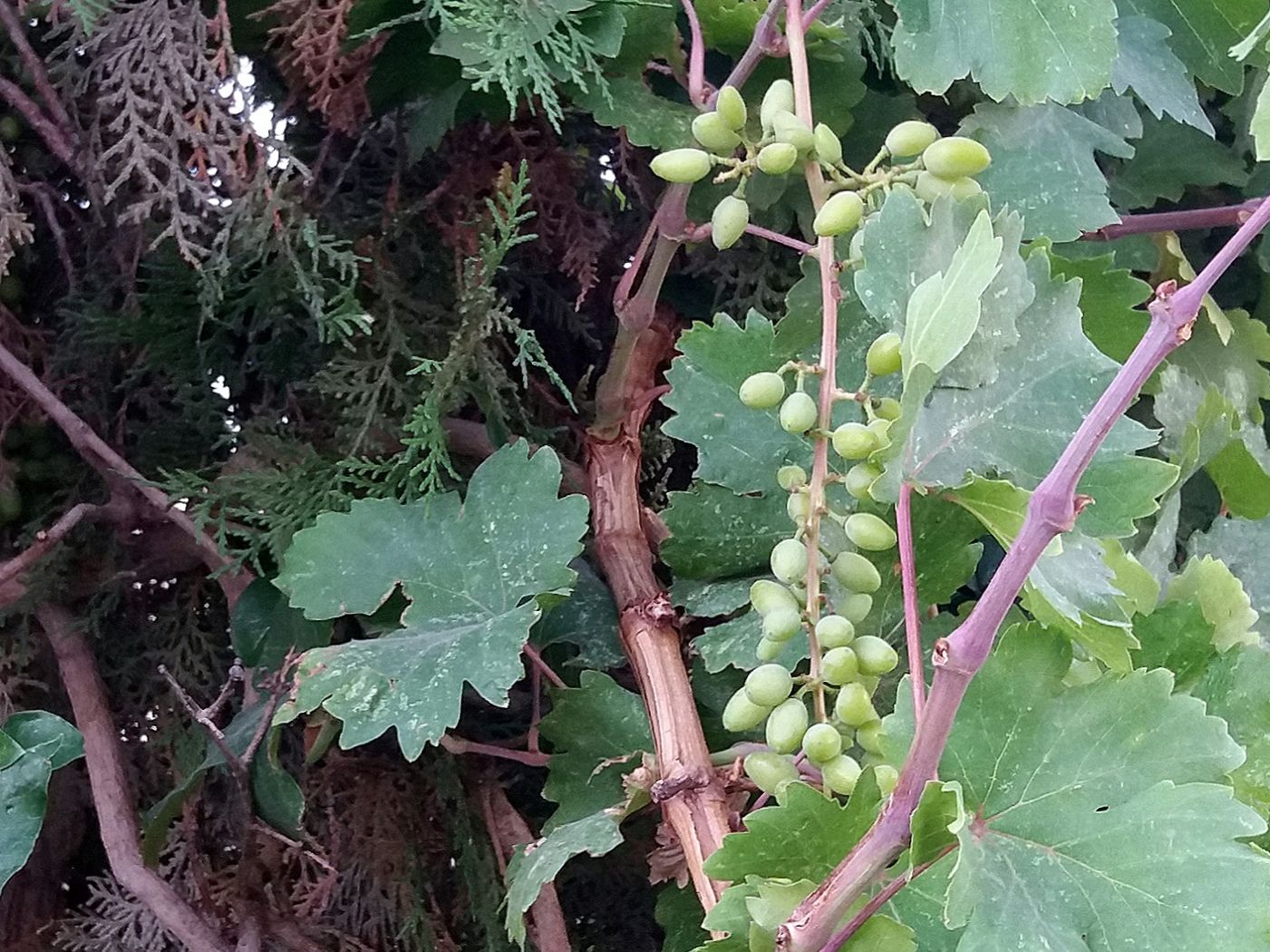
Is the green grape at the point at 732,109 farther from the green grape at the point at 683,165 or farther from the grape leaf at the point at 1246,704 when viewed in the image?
the grape leaf at the point at 1246,704

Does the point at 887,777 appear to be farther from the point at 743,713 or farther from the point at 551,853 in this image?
the point at 551,853

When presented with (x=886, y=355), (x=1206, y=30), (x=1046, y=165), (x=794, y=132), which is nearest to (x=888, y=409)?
(x=886, y=355)

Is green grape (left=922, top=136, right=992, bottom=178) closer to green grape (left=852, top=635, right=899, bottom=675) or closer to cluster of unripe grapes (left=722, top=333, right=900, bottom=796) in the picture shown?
cluster of unripe grapes (left=722, top=333, right=900, bottom=796)

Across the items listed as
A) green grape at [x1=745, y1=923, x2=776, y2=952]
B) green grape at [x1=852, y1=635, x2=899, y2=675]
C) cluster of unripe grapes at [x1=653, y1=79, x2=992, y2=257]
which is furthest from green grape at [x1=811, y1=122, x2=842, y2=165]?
green grape at [x1=745, y1=923, x2=776, y2=952]

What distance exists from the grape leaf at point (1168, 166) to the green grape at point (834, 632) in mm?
468

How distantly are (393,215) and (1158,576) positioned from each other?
47 centimetres

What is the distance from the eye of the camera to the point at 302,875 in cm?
60

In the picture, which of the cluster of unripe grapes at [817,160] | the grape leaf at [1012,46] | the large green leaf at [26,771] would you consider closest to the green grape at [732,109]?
the cluster of unripe grapes at [817,160]

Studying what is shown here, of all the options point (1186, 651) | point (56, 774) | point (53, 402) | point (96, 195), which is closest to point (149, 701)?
point (56, 774)

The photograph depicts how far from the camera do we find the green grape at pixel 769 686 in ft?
1.29

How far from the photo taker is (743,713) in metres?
0.41

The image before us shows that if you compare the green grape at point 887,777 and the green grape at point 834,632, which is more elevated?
the green grape at point 834,632

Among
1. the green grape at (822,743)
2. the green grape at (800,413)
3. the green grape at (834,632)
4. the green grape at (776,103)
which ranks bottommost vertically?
the green grape at (822,743)

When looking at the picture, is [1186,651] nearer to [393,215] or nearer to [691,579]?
[691,579]
